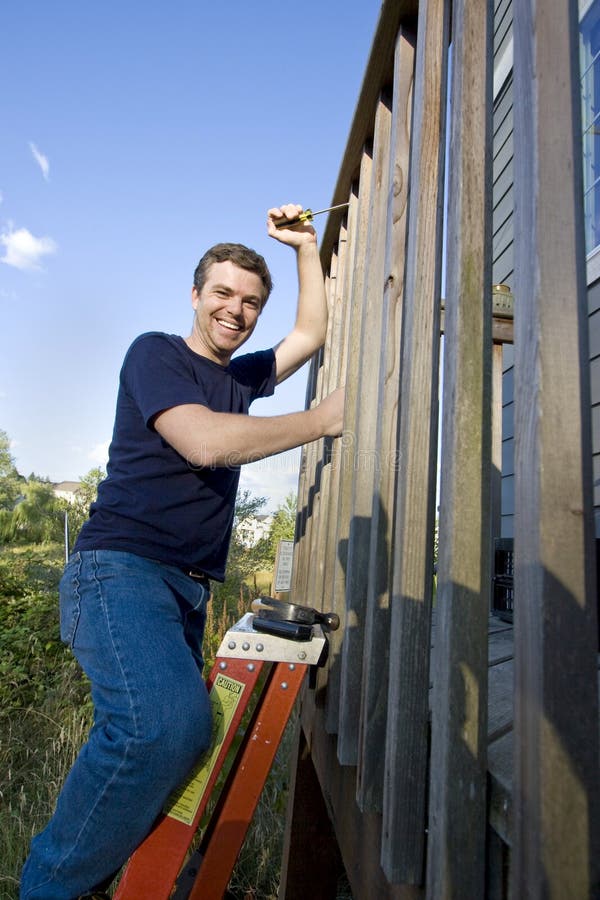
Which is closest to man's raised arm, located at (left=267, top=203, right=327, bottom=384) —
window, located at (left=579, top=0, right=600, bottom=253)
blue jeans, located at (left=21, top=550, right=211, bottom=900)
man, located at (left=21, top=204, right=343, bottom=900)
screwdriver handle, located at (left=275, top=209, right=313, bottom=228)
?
screwdriver handle, located at (left=275, top=209, right=313, bottom=228)

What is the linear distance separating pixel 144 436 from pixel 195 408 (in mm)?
304

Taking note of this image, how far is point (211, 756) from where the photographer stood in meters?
1.52

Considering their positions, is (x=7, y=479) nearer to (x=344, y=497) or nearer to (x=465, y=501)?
(x=344, y=497)

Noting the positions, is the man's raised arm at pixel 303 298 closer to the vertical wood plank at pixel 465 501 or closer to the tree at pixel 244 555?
the vertical wood plank at pixel 465 501

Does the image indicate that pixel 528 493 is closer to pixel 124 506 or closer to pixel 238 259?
pixel 124 506

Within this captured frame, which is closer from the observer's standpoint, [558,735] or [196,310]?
[558,735]

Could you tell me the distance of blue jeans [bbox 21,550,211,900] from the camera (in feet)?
4.56

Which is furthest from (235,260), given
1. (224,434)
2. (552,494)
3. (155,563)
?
(552,494)

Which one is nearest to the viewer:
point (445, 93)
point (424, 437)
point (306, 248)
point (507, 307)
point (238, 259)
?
point (424, 437)

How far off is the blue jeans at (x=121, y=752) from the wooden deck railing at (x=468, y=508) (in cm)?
38

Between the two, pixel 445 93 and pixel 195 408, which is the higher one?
pixel 445 93

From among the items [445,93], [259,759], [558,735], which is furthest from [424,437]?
[259,759]

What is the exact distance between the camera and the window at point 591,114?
3.30m

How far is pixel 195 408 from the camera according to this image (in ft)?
5.43
